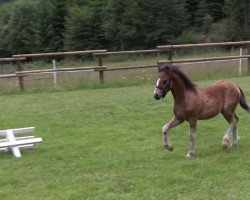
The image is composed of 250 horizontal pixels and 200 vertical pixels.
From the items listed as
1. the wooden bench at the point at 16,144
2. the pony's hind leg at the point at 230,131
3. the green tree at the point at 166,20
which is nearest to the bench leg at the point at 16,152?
the wooden bench at the point at 16,144

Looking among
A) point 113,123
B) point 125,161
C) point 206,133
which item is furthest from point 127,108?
point 125,161

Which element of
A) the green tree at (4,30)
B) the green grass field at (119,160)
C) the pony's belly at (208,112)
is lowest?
the green tree at (4,30)

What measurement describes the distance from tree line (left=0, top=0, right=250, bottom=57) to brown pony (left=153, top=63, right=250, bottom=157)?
4800cm

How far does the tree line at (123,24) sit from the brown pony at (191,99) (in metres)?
48.0

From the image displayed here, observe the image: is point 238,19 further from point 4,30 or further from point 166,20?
point 4,30

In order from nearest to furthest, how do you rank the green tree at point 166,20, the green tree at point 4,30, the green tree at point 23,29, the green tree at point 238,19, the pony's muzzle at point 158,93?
the pony's muzzle at point 158,93, the green tree at point 238,19, the green tree at point 166,20, the green tree at point 23,29, the green tree at point 4,30

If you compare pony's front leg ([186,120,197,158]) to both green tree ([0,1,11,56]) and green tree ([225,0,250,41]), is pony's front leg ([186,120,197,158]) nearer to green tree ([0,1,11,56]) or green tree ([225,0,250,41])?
green tree ([225,0,250,41])

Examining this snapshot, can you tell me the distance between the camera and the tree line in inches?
2222

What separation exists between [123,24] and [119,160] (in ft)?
178

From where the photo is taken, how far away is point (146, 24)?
5909cm

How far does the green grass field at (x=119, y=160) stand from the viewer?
224 inches

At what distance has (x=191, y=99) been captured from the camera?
6.95m

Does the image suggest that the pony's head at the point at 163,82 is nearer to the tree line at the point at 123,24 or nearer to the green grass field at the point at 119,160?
the green grass field at the point at 119,160

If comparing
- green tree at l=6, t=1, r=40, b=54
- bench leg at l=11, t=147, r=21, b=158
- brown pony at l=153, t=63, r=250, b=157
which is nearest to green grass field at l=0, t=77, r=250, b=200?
bench leg at l=11, t=147, r=21, b=158
